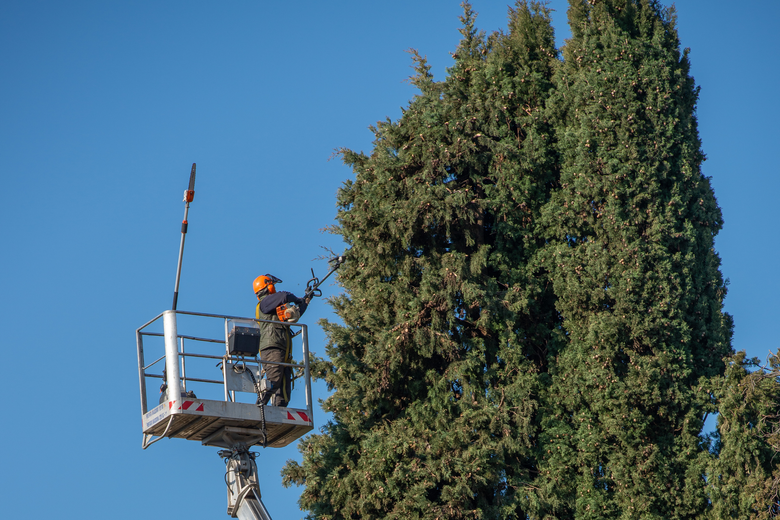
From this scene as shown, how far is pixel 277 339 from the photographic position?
54.4 feet

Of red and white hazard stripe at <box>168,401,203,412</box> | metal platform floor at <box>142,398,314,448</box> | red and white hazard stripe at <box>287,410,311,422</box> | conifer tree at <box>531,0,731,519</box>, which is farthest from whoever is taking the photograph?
conifer tree at <box>531,0,731,519</box>

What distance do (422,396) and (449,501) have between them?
2.27 m

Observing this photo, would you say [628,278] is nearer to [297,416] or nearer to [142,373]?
[297,416]

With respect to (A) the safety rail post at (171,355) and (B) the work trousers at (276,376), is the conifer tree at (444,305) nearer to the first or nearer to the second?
(B) the work trousers at (276,376)

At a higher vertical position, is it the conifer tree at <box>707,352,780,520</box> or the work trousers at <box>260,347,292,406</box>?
the work trousers at <box>260,347,292,406</box>

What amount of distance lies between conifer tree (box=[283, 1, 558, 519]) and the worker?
5.87 ft

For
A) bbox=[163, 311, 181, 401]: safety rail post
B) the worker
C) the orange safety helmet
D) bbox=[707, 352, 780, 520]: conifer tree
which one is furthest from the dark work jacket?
bbox=[707, 352, 780, 520]: conifer tree

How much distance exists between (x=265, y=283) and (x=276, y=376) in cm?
190

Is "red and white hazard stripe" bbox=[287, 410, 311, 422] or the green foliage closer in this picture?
"red and white hazard stripe" bbox=[287, 410, 311, 422]

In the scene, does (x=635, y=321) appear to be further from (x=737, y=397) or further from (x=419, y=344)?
(x=419, y=344)

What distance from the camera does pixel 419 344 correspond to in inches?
702

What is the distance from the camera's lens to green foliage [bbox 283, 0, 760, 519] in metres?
16.9

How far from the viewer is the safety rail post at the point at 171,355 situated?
50.3ft

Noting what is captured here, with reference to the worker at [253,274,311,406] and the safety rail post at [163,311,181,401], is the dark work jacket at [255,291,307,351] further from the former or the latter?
the safety rail post at [163,311,181,401]
